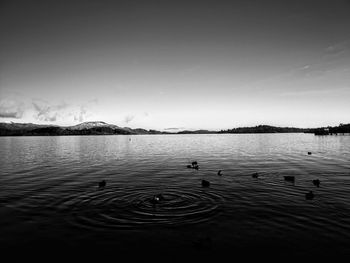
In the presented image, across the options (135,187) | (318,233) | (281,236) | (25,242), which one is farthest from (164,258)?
(135,187)

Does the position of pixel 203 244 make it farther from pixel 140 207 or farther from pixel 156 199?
pixel 156 199

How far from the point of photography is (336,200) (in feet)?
75.6

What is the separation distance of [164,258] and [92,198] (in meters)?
13.5

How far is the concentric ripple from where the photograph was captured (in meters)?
17.8

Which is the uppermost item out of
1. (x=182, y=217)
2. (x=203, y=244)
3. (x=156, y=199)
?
(x=156, y=199)

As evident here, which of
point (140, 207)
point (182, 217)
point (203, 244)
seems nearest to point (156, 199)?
point (140, 207)

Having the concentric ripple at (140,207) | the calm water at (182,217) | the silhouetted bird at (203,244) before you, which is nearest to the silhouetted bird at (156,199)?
the concentric ripple at (140,207)

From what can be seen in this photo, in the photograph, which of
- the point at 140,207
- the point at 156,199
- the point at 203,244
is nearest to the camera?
the point at 203,244

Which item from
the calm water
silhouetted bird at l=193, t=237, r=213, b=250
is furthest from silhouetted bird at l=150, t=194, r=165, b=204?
silhouetted bird at l=193, t=237, r=213, b=250

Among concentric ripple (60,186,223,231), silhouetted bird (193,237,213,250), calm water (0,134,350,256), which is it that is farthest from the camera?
concentric ripple (60,186,223,231)

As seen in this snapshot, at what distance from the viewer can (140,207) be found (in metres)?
21.2

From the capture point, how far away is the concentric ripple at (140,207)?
17.8 meters

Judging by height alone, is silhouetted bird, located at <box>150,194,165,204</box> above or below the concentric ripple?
above

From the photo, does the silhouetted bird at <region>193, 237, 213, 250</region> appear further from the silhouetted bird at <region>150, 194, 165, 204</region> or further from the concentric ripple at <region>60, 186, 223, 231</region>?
the silhouetted bird at <region>150, 194, 165, 204</region>
